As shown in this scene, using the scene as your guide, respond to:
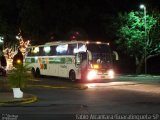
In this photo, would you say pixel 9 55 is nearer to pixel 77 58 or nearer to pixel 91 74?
pixel 77 58

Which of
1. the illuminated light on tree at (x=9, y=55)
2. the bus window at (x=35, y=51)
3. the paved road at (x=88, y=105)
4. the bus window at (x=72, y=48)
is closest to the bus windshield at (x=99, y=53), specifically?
the bus window at (x=72, y=48)

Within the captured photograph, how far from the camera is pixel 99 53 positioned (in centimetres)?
3962

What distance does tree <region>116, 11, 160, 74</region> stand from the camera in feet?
186

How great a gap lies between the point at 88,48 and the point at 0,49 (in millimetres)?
29572

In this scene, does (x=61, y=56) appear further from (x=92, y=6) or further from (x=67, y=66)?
(x=92, y=6)

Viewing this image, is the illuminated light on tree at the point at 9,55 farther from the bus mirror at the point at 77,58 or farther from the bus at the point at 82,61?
the bus mirror at the point at 77,58

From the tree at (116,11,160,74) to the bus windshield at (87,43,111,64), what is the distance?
16.9 m

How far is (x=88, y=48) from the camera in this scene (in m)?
39.1

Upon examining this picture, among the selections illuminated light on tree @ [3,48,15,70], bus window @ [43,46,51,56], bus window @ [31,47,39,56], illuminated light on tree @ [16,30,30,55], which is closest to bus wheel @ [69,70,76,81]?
bus window @ [43,46,51,56]

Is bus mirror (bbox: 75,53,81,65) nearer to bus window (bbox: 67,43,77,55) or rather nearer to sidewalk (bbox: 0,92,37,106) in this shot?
bus window (bbox: 67,43,77,55)

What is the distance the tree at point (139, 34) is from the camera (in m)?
56.6

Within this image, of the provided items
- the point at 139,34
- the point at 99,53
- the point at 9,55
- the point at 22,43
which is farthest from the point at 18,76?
the point at 9,55

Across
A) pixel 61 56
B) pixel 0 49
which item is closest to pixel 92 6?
pixel 0 49

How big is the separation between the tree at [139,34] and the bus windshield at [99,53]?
16868 mm
